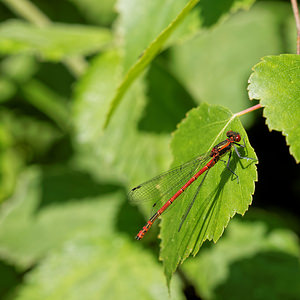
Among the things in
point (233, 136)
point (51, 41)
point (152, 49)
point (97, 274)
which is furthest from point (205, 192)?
point (51, 41)

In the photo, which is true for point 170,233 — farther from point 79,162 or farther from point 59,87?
point 59,87

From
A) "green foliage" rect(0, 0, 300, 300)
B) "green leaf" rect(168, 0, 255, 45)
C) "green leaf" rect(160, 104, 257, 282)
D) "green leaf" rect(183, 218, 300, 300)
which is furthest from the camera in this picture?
"green leaf" rect(183, 218, 300, 300)

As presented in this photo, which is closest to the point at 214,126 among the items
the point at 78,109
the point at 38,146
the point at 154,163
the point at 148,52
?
the point at 148,52

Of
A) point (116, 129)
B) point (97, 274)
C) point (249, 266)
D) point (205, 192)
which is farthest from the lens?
point (97, 274)

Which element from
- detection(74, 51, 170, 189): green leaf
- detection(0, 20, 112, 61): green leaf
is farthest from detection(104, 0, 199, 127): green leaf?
detection(0, 20, 112, 61): green leaf

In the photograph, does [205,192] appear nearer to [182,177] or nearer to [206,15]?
[182,177]

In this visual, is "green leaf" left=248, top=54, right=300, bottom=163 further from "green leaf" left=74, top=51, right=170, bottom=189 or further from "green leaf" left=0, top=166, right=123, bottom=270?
"green leaf" left=0, top=166, right=123, bottom=270

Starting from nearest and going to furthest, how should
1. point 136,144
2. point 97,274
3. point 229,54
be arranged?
point 136,144 → point 97,274 → point 229,54

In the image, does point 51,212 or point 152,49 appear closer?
point 152,49

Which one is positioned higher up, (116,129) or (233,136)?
(233,136)
